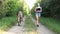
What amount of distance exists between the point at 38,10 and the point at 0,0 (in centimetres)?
1274

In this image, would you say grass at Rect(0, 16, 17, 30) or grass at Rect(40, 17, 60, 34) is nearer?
grass at Rect(40, 17, 60, 34)

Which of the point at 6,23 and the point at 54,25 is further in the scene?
the point at 6,23

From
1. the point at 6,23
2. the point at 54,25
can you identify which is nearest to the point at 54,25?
the point at 54,25

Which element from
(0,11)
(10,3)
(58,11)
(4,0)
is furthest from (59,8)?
(10,3)

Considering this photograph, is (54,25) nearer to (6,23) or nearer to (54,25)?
(54,25)

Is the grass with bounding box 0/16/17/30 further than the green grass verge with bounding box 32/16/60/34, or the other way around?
the grass with bounding box 0/16/17/30

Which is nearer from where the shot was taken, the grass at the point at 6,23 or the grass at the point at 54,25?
the grass at the point at 54,25

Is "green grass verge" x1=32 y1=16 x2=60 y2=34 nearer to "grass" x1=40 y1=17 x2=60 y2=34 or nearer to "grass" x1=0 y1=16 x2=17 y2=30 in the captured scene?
"grass" x1=40 y1=17 x2=60 y2=34

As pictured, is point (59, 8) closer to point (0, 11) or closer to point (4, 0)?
point (0, 11)

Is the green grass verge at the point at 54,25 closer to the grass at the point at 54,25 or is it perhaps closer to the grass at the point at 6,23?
the grass at the point at 54,25

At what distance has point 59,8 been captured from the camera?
2430 centimetres

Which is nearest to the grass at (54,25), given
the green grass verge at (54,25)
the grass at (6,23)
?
the green grass verge at (54,25)

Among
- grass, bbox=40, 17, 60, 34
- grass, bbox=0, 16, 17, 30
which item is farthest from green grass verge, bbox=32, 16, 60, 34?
grass, bbox=0, 16, 17, 30

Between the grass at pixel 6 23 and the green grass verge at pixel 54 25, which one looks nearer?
the green grass verge at pixel 54 25
